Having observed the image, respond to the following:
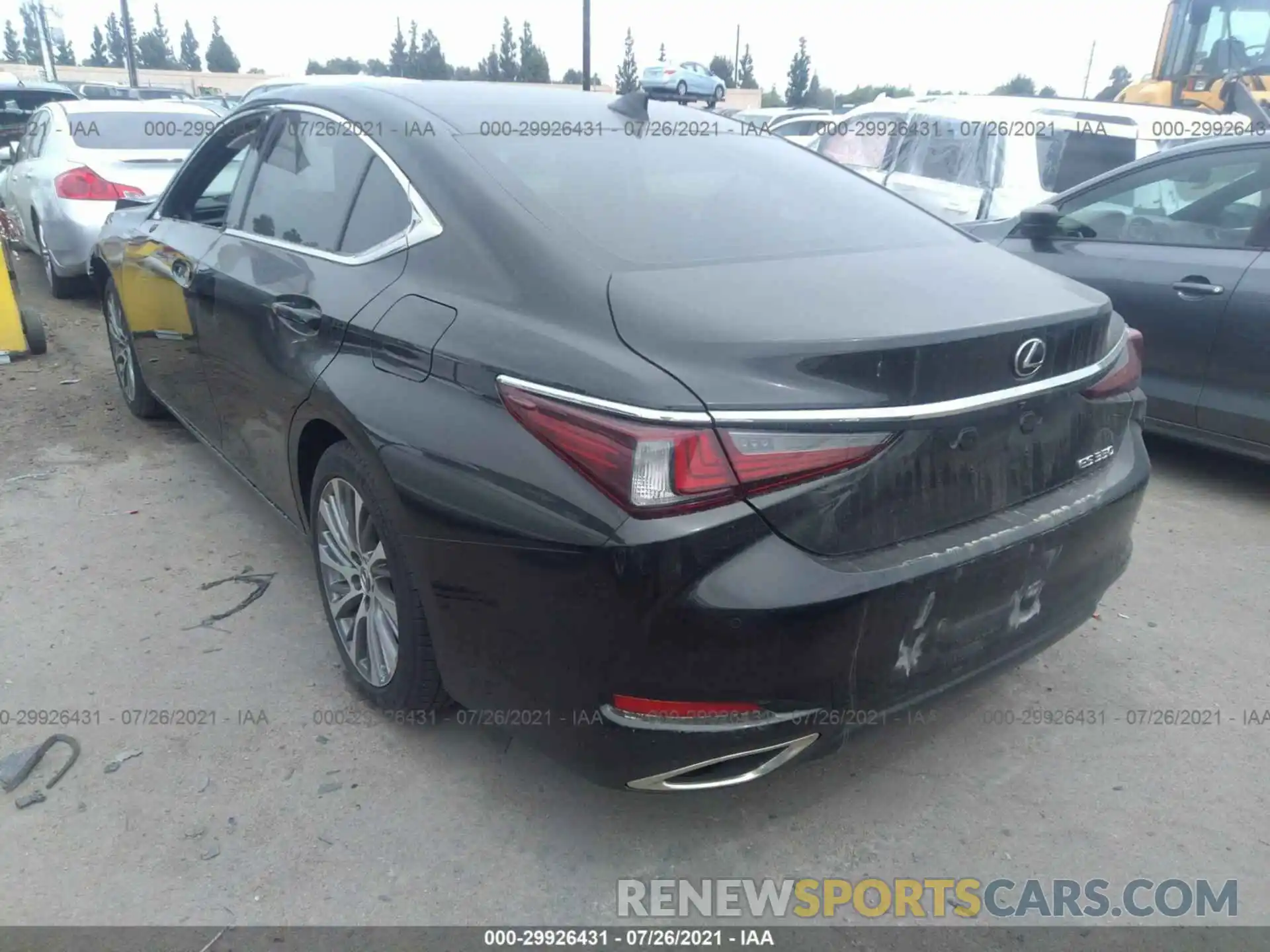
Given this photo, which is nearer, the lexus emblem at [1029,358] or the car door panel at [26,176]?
the lexus emblem at [1029,358]

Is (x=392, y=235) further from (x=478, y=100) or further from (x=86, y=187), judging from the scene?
(x=86, y=187)

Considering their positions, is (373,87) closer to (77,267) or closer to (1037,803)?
(1037,803)

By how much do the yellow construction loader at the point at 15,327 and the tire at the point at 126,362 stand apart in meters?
1.48

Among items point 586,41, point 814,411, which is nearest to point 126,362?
point 814,411

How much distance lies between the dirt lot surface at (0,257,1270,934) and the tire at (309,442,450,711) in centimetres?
17

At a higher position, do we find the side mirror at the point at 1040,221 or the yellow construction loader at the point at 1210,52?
the yellow construction loader at the point at 1210,52

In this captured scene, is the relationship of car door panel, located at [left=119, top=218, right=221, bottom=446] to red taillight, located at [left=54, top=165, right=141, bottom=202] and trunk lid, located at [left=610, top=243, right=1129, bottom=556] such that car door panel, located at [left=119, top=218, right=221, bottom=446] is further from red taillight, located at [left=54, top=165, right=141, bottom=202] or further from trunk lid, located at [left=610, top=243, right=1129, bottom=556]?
red taillight, located at [left=54, top=165, right=141, bottom=202]

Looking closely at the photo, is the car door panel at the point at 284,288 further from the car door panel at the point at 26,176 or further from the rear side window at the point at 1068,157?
the car door panel at the point at 26,176

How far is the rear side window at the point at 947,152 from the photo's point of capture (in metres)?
6.96

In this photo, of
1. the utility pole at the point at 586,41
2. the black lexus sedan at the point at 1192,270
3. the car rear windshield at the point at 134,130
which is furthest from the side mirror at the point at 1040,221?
the utility pole at the point at 586,41

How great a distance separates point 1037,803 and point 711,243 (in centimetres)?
159

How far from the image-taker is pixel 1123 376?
2494 millimetres

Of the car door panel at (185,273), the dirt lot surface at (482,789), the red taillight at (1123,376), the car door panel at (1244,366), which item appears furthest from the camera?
the car door panel at (1244,366)

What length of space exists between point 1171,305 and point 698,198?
2.74 meters
